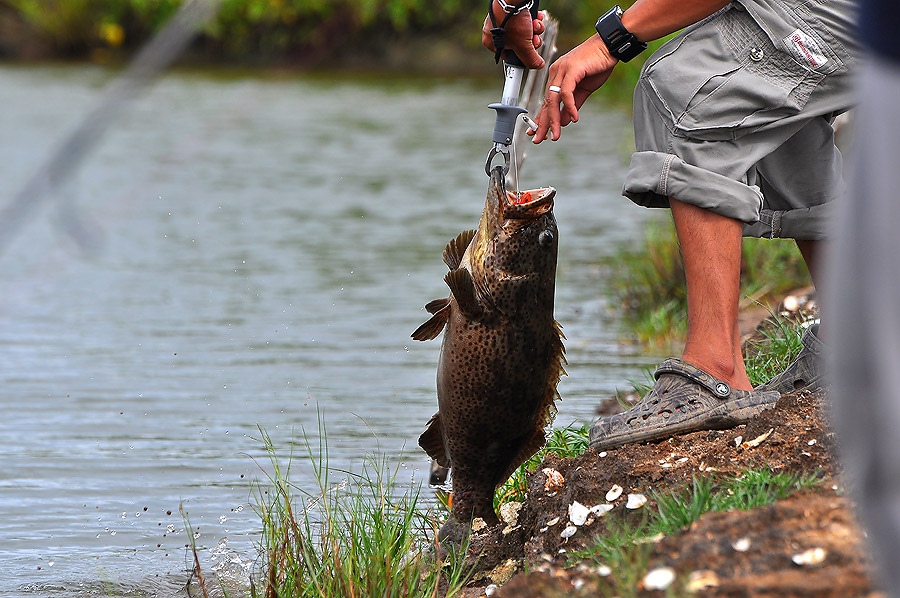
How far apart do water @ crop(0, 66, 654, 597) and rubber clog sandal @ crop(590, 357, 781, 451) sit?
1368 millimetres

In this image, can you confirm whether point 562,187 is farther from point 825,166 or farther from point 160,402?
point 825,166

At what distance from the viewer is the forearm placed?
3.33 metres

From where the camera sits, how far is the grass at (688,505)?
2.80 m

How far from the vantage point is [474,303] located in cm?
331

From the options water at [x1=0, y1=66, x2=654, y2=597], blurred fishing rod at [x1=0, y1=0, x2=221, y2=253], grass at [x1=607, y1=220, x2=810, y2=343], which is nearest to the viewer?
blurred fishing rod at [x1=0, y1=0, x2=221, y2=253]

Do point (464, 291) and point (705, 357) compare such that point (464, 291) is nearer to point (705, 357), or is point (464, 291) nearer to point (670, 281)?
point (705, 357)

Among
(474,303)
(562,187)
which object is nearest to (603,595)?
(474,303)

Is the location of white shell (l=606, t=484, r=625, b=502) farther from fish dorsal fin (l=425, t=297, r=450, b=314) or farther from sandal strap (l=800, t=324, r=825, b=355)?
sandal strap (l=800, t=324, r=825, b=355)

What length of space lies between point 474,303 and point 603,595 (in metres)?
1.06

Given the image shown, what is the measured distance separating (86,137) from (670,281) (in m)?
6.83

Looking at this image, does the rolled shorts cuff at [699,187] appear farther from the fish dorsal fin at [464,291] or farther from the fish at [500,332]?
the fish dorsal fin at [464,291]

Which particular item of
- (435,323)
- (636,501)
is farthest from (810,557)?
(435,323)

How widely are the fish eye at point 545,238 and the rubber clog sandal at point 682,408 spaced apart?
19.0 inches

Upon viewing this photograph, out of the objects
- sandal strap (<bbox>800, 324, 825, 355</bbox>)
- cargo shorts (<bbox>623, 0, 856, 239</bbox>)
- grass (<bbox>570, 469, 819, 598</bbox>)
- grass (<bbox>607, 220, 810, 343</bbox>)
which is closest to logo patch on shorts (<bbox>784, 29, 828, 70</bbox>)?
cargo shorts (<bbox>623, 0, 856, 239</bbox>)
